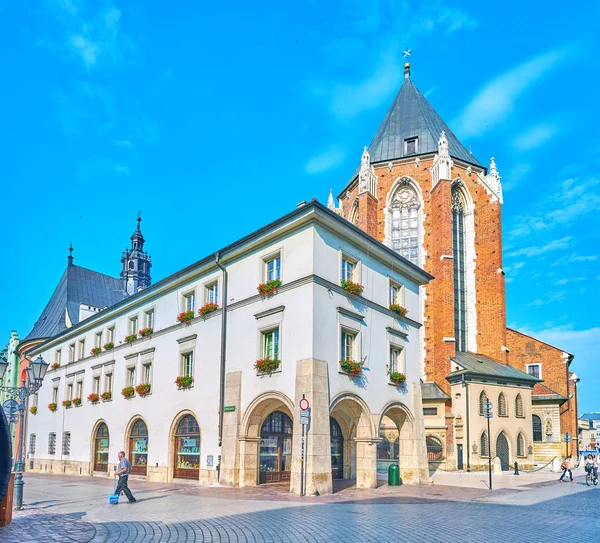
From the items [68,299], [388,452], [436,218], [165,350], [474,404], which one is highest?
[436,218]

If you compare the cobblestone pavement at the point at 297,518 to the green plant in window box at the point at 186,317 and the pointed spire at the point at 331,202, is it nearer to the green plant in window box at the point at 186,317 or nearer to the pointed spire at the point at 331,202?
the green plant in window box at the point at 186,317

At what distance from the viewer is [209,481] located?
24453 mm

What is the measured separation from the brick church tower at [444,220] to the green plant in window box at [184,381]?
81.8 ft

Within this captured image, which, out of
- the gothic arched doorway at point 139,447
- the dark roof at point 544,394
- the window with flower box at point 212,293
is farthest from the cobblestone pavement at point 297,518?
the dark roof at point 544,394

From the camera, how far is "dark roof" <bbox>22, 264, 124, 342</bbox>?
2464 inches

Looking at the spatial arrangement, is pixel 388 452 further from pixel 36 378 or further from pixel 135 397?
pixel 36 378

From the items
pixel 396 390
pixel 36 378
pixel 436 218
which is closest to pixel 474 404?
pixel 436 218

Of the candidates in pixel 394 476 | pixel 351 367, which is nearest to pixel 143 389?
pixel 351 367

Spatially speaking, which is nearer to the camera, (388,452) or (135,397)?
(135,397)

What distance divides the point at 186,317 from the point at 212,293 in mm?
1822

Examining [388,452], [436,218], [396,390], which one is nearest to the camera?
[396,390]

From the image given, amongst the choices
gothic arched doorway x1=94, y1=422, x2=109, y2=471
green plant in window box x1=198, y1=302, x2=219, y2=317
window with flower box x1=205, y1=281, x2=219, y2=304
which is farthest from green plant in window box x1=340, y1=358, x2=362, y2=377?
gothic arched doorway x1=94, y1=422, x2=109, y2=471

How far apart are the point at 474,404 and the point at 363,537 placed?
33077 mm

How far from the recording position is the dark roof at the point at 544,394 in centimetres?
5162
